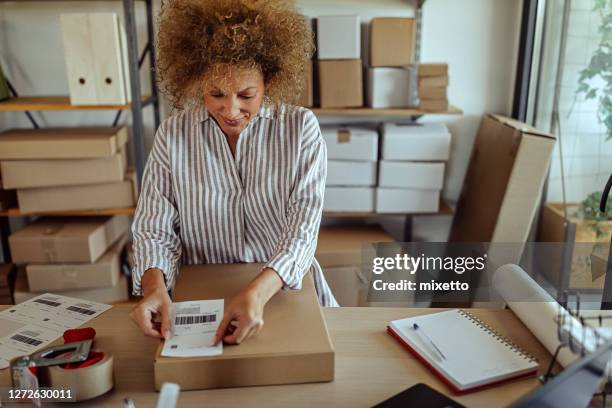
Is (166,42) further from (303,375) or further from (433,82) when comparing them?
(433,82)

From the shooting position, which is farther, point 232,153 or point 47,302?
point 232,153

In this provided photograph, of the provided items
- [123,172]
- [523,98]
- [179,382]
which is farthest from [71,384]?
[523,98]

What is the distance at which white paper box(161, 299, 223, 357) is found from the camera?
968 mm

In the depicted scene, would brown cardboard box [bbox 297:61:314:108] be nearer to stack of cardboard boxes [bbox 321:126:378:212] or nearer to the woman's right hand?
stack of cardboard boxes [bbox 321:126:378:212]

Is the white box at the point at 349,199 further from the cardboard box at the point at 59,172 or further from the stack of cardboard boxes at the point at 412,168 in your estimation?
the cardboard box at the point at 59,172

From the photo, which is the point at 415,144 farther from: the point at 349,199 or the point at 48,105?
the point at 48,105

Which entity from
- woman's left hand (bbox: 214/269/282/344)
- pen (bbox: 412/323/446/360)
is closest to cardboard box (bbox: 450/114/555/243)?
pen (bbox: 412/323/446/360)

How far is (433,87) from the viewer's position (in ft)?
7.87

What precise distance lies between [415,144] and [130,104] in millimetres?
1232

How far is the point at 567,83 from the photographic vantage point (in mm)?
2398

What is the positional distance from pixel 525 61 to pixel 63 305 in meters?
2.20

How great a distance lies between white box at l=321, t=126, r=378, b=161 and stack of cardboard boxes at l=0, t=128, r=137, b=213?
2.93ft

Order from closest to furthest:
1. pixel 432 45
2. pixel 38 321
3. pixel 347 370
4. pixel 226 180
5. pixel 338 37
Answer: pixel 347 370 → pixel 38 321 → pixel 226 180 → pixel 338 37 → pixel 432 45

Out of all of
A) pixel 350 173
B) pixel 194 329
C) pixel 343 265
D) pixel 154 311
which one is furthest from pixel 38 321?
pixel 350 173
